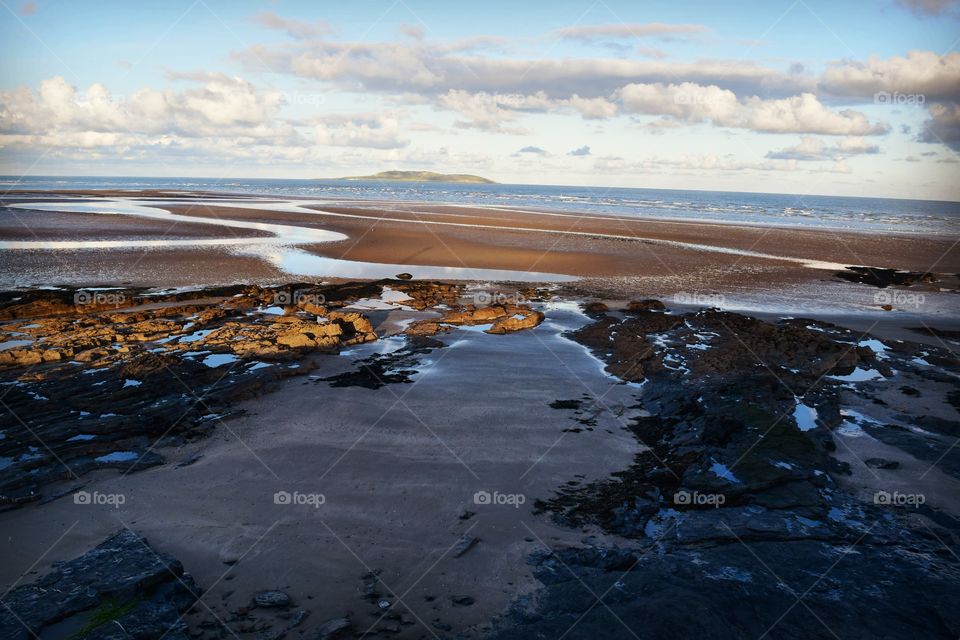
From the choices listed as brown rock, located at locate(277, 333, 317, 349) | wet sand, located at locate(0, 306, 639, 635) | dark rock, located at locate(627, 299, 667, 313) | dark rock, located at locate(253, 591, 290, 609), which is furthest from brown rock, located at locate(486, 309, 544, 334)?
dark rock, located at locate(253, 591, 290, 609)

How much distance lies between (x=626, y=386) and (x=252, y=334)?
9.57 metres

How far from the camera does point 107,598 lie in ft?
19.8

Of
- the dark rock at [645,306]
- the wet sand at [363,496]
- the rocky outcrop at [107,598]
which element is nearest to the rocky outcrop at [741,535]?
the wet sand at [363,496]

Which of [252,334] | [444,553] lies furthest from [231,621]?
[252,334]

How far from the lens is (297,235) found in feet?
129

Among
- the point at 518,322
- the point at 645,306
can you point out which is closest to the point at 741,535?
the point at 518,322

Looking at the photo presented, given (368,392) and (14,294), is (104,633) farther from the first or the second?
(14,294)

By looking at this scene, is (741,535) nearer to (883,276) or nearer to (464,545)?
(464,545)

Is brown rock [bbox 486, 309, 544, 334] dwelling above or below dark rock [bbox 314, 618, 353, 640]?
above

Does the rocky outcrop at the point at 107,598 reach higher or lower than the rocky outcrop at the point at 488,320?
lower

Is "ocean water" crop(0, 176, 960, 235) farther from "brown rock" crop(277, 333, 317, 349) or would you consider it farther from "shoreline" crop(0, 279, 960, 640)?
"brown rock" crop(277, 333, 317, 349)

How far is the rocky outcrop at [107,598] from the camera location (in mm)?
5621

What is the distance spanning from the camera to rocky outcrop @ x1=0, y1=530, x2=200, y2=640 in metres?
5.62

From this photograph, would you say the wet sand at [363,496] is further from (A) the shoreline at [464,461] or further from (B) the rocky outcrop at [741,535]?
(B) the rocky outcrop at [741,535]
